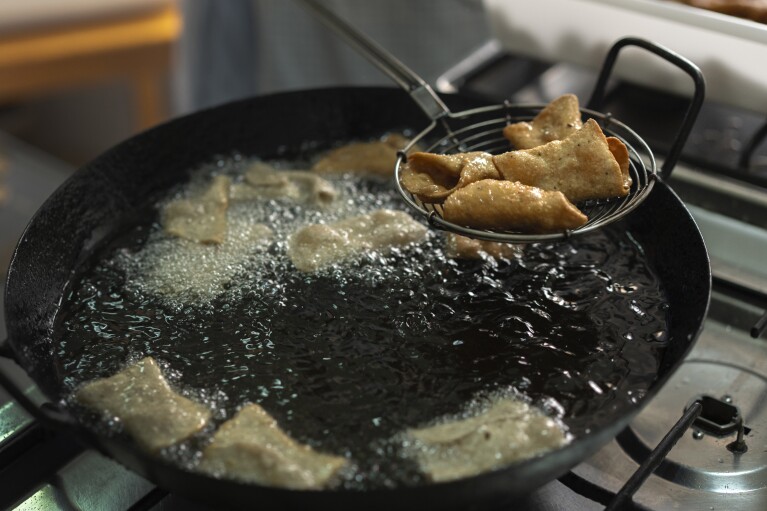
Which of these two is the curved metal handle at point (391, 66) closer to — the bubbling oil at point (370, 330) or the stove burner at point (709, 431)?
the bubbling oil at point (370, 330)

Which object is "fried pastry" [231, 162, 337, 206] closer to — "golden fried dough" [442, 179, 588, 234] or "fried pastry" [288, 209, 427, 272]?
"fried pastry" [288, 209, 427, 272]

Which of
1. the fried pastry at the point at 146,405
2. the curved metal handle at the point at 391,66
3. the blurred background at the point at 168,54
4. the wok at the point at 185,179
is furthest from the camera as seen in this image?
the blurred background at the point at 168,54

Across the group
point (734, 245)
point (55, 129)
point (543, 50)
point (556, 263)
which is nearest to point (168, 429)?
point (556, 263)

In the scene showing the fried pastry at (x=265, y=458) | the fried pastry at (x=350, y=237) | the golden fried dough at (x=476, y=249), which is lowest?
the fried pastry at (x=265, y=458)

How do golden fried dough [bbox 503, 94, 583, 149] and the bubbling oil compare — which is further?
golden fried dough [bbox 503, 94, 583, 149]

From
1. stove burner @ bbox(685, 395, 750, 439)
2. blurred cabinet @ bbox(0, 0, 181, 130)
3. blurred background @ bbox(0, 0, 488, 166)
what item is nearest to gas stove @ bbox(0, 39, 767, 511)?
stove burner @ bbox(685, 395, 750, 439)

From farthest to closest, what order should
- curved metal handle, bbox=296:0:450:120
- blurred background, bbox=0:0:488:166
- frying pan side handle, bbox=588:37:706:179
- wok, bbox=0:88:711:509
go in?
blurred background, bbox=0:0:488:166 → curved metal handle, bbox=296:0:450:120 → frying pan side handle, bbox=588:37:706:179 → wok, bbox=0:88:711:509

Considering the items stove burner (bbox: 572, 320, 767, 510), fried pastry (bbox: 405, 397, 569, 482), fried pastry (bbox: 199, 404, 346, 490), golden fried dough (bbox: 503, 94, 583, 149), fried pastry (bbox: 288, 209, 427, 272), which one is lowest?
stove burner (bbox: 572, 320, 767, 510)

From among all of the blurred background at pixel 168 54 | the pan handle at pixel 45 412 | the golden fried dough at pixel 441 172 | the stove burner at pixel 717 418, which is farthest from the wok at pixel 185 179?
the blurred background at pixel 168 54
